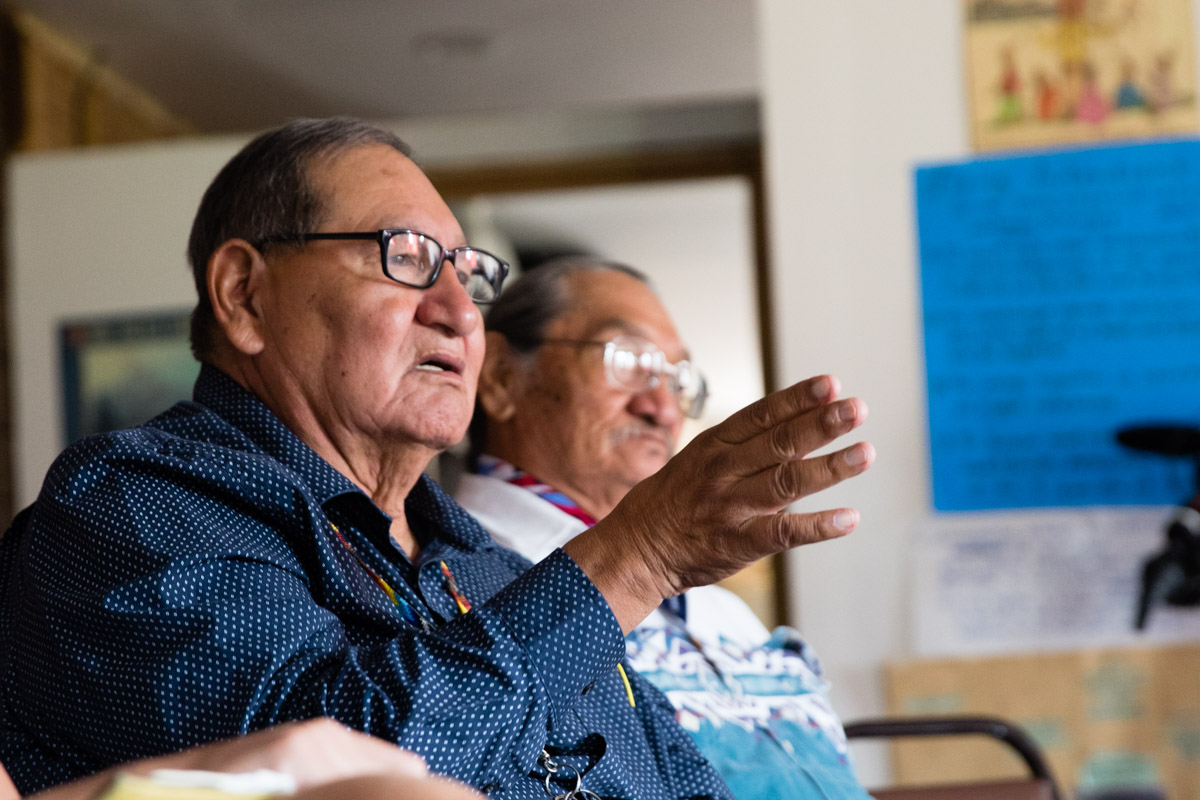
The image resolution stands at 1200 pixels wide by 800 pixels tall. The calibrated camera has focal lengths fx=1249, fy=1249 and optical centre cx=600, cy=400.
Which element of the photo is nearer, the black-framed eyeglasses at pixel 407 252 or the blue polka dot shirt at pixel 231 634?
the blue polka dot shirt at pixel 231 634

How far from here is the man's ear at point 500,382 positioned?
6.96 feet

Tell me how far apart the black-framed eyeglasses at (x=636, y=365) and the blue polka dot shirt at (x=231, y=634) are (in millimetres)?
994

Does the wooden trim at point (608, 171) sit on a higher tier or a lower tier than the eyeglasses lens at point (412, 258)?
higher

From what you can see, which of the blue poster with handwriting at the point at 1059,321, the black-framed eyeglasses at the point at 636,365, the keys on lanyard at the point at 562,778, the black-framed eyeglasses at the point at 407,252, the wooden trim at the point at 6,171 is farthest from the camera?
the wooden trim at the point at 6,171

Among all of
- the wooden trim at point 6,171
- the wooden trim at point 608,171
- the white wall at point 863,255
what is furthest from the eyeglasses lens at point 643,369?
the wooden trim at point 608,171

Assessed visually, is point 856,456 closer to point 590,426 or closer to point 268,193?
point 268,193

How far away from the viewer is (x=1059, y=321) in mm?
2441

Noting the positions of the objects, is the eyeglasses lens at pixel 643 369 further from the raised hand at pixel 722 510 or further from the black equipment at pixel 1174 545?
the raised hand at pixel 722 510

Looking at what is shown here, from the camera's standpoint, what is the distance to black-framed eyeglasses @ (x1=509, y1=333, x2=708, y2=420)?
82.7 inches

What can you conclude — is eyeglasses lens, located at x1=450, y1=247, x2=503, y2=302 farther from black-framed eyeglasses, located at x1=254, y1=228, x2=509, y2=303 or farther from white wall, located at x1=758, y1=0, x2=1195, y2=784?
white wall, located at x1=758, y1=0, x2=1195, y2=784

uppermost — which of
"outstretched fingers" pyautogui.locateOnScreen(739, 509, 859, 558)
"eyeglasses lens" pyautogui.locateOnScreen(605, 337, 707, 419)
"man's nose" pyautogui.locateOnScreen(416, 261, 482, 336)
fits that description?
"man's nose" pyautogui.locateOnScreen(416, 261, 482, 336)

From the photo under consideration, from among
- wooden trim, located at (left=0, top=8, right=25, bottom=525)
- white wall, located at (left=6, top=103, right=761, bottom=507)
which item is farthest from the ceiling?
white wall, located at (left=6, top=103, right=761, bottom=507)

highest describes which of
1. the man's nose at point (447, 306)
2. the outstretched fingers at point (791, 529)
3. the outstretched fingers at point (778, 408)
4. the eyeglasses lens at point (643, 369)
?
the man's nose at point (447, 306)

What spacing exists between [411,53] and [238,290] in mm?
3561
